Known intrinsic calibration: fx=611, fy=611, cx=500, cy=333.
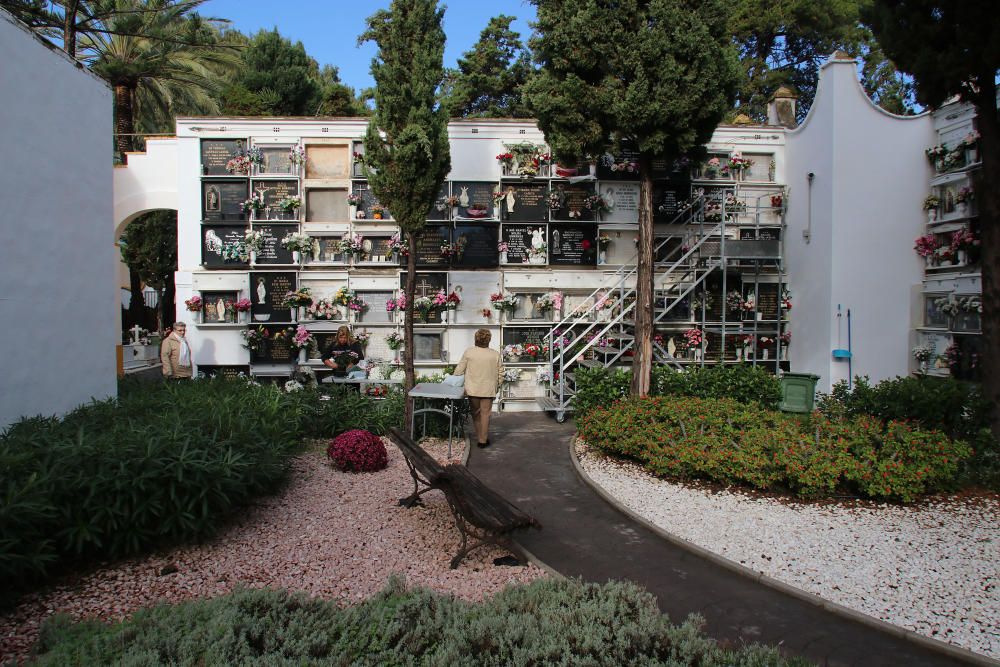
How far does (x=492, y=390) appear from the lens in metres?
9.14

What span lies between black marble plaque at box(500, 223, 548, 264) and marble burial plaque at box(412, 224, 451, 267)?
4.12ft

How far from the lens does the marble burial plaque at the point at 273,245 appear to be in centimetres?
1319

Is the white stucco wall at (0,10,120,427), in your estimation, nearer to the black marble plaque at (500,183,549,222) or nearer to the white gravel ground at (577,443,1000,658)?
the white gravel ground at (577,443,1000,658)

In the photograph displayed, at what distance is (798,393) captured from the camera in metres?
10.5

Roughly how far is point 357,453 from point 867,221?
35.8 feet

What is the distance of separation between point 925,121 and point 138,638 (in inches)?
588

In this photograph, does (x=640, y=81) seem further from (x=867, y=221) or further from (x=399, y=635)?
(x=399, y=635)

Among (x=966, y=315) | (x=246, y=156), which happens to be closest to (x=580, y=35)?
(x=246, y=156)

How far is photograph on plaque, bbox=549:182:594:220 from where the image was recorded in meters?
13.3

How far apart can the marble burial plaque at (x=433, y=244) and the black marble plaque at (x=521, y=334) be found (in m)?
1.99

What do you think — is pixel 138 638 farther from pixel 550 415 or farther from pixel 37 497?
pixel 550 415

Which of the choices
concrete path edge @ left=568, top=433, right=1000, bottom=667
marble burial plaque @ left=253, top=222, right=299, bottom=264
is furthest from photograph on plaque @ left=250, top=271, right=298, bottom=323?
concrete path edge @ left=568, top=433, right=1000, bottom=667

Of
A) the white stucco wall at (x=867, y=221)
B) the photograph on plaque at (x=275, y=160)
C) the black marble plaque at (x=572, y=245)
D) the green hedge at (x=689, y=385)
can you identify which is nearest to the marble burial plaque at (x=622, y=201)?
the black marble plaque at (x=572, y=245)

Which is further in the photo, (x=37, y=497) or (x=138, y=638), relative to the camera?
(x=37, y=497)
